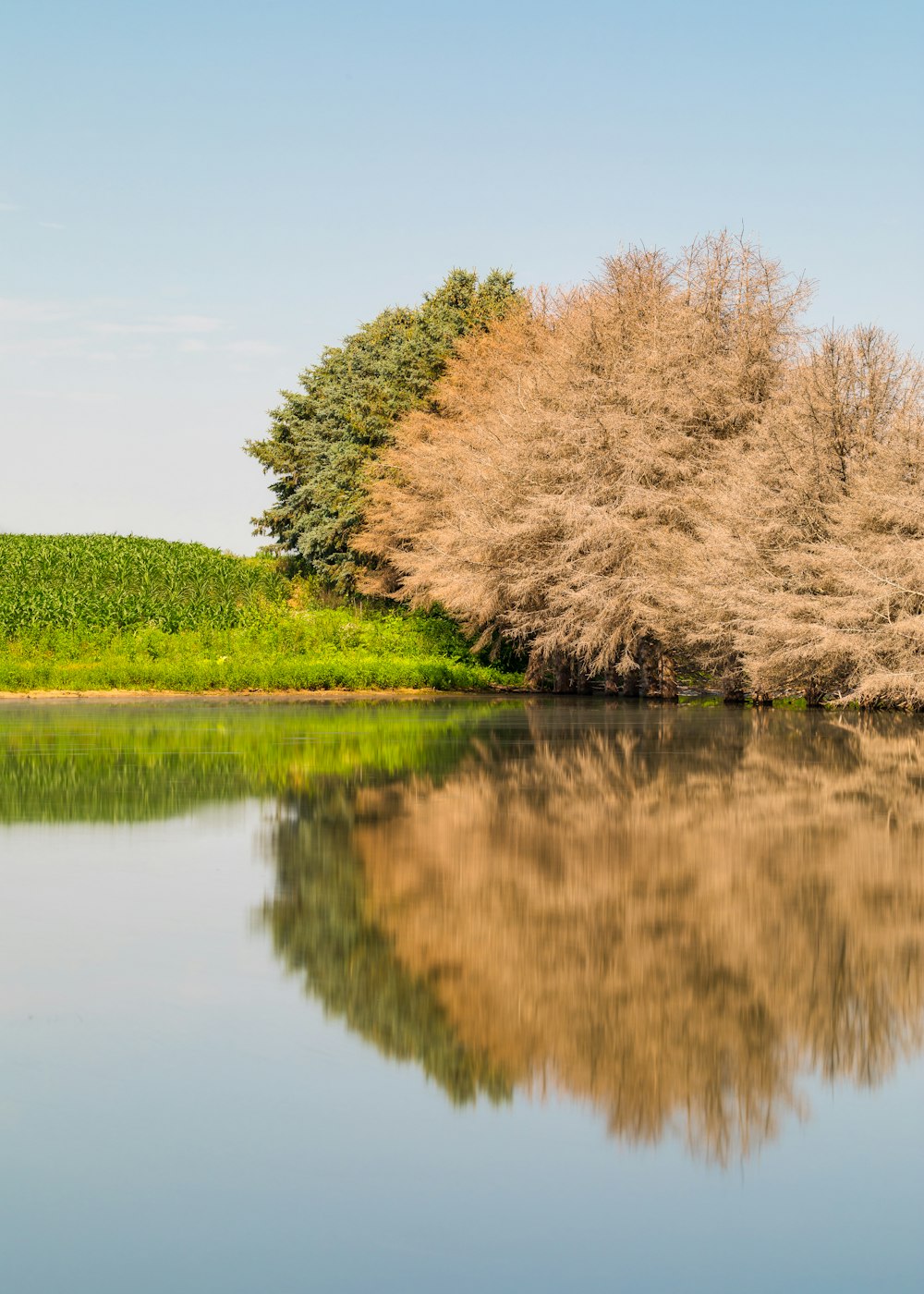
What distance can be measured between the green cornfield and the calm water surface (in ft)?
113

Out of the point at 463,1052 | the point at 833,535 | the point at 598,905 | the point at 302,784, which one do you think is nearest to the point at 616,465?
the point at 833,535

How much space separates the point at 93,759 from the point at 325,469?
142 feet

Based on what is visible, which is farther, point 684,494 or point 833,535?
point 684,494

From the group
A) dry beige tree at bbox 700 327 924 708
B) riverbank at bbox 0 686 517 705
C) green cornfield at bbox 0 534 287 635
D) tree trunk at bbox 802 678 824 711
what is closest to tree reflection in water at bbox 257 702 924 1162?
dry beige tree at bbox 700 327 924 708

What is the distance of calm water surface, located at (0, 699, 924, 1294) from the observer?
4.06 meters

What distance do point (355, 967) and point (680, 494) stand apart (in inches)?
1234

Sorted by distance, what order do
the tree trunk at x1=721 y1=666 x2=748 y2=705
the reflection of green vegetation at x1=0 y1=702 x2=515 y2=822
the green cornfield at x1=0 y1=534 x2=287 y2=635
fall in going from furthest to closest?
the green cornfield at x1=0 y1=534 x2=287 y2=635 < the tree trunk at x1=721 y1=666 x2=748 y2=705 < the reflection of green vegetation at x1=0 y1=702 x2=515 y2=822

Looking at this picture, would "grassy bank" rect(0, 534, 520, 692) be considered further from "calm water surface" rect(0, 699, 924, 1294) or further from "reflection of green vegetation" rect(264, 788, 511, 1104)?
"reflection of green vegetation" rect(264, 788, 511, 1104)

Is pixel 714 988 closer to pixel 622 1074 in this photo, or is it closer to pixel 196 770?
pixel 622 1074

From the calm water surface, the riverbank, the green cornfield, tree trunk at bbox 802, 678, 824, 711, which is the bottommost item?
the calm water surface

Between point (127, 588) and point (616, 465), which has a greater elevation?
point (616, 465)

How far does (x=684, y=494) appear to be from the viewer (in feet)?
123

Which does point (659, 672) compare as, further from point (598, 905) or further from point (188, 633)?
point (598, 905)

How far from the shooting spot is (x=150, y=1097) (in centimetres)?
536
